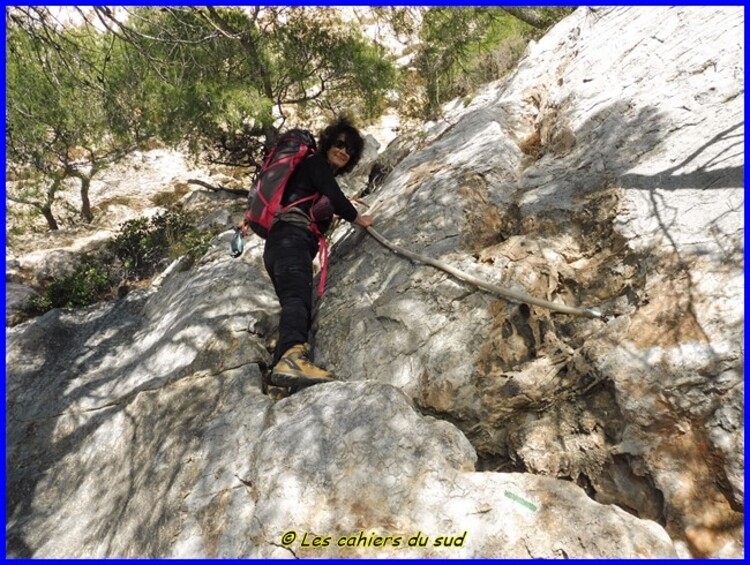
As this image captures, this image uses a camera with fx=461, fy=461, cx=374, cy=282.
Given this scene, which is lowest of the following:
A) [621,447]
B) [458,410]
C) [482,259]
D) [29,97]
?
[621,447]

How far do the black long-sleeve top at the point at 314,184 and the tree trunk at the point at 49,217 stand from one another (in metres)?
9.41

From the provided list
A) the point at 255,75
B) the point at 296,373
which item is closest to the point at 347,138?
the point at 296,373

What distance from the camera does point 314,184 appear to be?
4082 mm

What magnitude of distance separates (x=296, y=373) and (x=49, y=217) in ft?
35.0

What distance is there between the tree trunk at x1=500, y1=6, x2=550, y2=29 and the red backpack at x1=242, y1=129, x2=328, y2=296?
5217mm

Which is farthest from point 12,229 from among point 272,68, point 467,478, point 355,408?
point 467,478

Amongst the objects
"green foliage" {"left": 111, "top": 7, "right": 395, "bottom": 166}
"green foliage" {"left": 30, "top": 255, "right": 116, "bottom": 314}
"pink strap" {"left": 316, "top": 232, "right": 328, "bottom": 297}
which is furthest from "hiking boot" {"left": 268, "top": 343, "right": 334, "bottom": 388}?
"green foliage" {"left": 111, "top": 7, "right": 395, "bottom": 166}

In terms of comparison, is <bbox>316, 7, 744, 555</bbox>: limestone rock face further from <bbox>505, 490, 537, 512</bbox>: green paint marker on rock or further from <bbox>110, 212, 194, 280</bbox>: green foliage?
<bbox>110, 212, 194, 280</bbox>: green foliage

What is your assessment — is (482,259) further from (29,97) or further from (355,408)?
(29,97)

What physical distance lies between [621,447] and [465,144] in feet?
12.9

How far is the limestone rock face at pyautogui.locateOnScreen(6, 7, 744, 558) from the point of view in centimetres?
237

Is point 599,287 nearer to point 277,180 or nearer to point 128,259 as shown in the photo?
point 277,180

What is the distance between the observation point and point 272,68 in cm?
861

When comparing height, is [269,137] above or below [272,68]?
below
